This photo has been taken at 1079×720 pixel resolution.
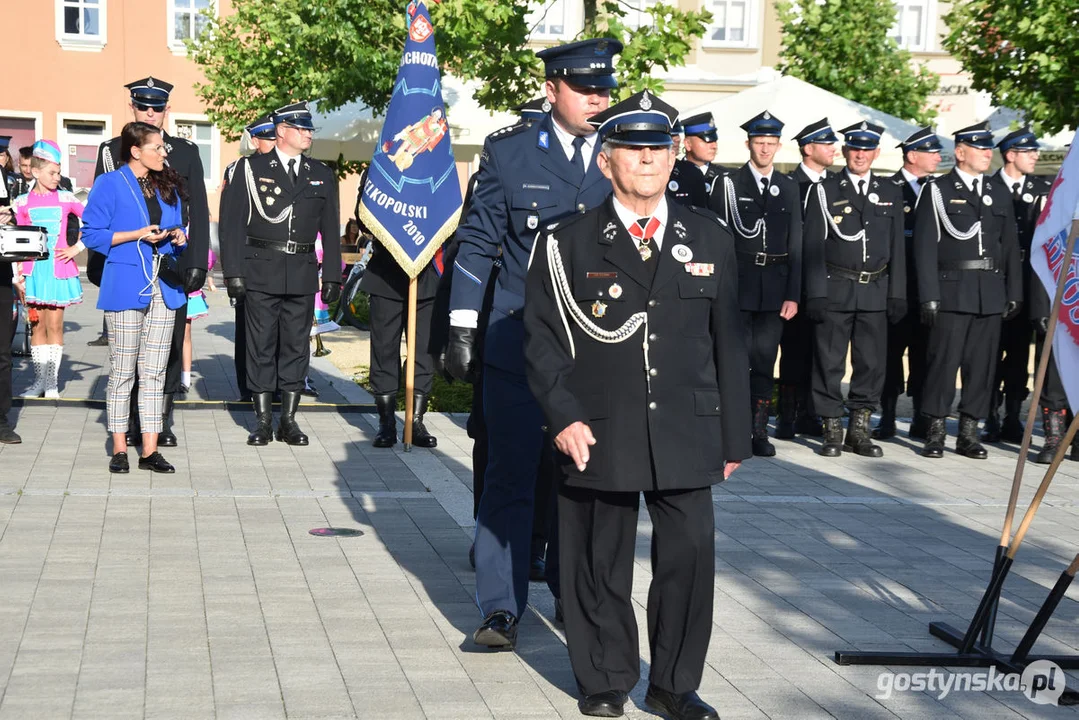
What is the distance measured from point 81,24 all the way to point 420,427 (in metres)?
29.6

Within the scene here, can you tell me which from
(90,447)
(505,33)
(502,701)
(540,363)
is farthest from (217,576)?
(505,33)

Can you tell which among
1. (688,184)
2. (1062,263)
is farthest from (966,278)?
(1062,263)

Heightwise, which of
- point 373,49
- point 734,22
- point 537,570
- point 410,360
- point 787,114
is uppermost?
point 734,22

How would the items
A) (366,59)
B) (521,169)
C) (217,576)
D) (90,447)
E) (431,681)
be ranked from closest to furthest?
(431,681) < (521,169) < (217,576) < (90,447) < (366,59)

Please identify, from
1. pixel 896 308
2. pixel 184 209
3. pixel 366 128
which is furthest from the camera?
pixel 366 128

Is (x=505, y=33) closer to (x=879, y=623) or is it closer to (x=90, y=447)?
(x=90, y=447)

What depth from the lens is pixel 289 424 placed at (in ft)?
34.3

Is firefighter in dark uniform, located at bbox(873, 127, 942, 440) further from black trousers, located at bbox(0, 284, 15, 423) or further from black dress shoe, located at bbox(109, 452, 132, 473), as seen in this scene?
black trousers, located at bbox(0, 284, 15, 423)

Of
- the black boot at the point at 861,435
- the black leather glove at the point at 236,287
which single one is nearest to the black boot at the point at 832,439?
the black boot at the point at 861,435

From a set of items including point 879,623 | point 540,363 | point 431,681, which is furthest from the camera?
point 879,623

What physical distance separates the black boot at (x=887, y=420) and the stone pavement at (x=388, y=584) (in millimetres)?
1082

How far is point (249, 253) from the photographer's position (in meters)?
10.5

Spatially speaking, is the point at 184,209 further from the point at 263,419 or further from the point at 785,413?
the point at 785,413

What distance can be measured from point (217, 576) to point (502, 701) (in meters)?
2.05
